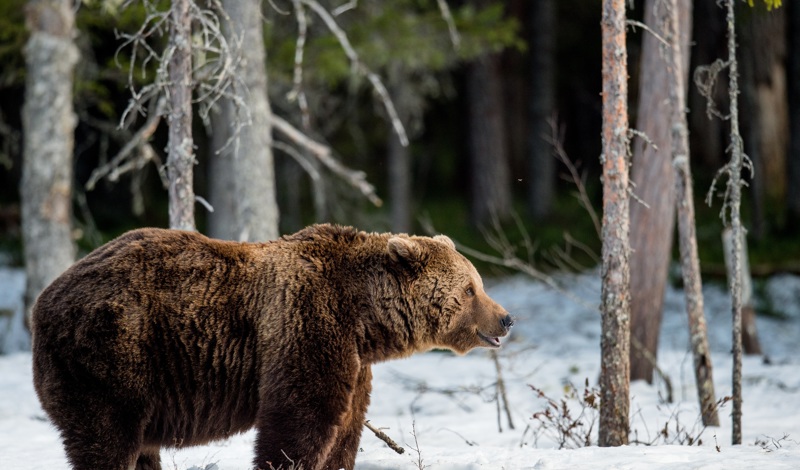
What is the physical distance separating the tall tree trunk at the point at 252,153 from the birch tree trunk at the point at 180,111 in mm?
1832

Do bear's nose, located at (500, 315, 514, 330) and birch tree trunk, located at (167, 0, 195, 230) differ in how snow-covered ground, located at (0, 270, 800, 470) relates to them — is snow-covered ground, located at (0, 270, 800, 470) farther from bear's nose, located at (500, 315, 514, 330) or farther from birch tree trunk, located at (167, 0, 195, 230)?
birch tree trunk, located at (167, 0, 195, 230)

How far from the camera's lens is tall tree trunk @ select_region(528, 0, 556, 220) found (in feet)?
71.3

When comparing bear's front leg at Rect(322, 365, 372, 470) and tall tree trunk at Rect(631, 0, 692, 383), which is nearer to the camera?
bear's front leg at Rect(322, 365, 372, 470)

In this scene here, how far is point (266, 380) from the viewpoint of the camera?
5289mm

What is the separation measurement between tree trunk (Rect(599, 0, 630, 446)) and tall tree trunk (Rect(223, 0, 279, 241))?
153 inches

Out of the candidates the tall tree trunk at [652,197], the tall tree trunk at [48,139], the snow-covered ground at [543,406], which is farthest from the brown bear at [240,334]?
the tall tree trunk at [48,139]

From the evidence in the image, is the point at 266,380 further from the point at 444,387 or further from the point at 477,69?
the point at 477,69

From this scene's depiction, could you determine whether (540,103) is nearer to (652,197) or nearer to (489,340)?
(652,197)

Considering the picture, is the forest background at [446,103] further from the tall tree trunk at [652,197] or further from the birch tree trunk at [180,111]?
the birch tree trunk at [180,111]

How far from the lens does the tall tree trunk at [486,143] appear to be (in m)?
20.4

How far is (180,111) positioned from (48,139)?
4969mm

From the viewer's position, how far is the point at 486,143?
68.2 ft

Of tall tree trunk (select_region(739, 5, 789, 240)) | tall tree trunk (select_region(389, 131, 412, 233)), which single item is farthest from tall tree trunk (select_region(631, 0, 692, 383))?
tall tree trunk (select_region(389, 131, 412, 233))

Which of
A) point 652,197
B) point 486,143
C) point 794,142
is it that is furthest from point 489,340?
point 486,143
